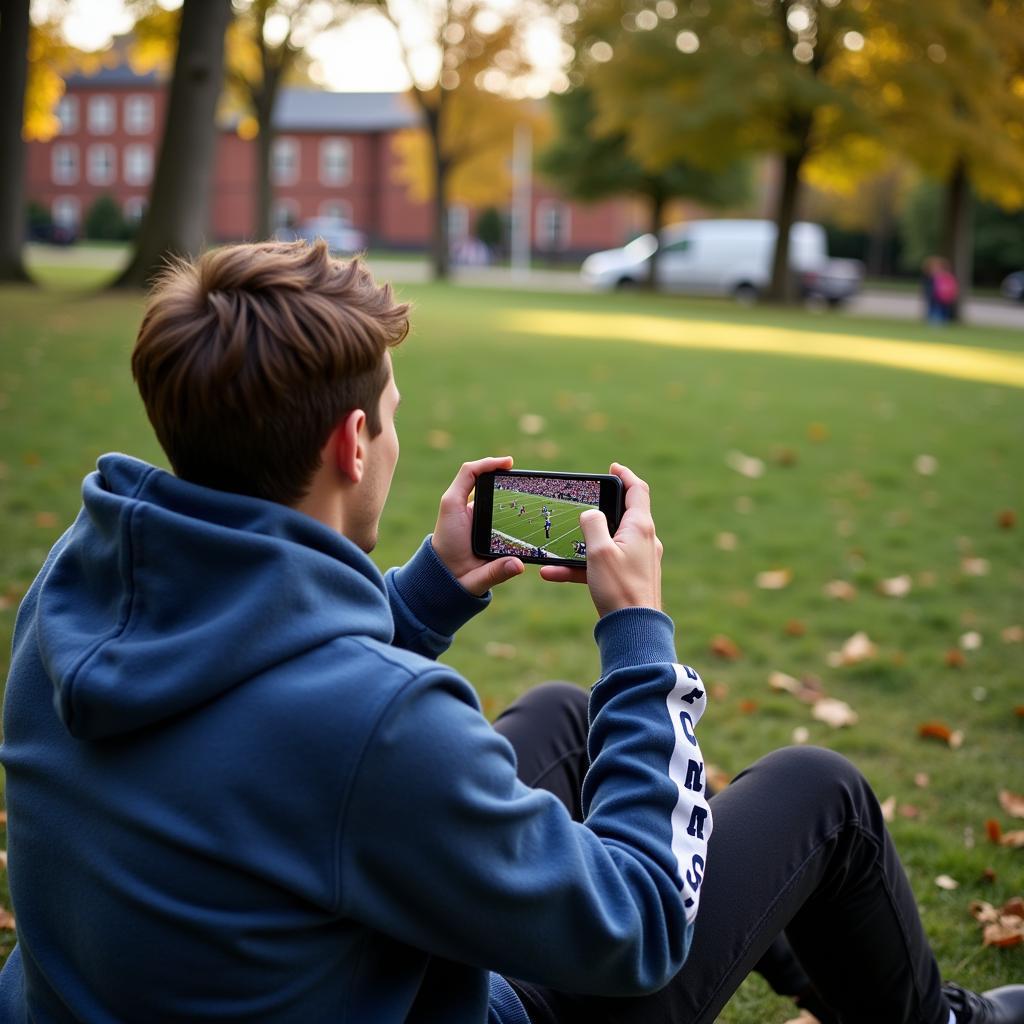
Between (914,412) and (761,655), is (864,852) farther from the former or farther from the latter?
(914,412)

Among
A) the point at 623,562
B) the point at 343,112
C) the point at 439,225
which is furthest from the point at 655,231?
the point at 343,112

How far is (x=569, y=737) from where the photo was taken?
238 cm

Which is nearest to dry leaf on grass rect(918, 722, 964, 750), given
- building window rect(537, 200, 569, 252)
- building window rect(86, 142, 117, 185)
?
building window rect(537, 200, 569, 252)

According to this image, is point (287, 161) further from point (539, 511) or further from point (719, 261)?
point (539, 511)

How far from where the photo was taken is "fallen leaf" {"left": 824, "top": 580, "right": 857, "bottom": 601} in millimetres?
5590

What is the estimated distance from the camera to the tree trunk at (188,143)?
15.2m

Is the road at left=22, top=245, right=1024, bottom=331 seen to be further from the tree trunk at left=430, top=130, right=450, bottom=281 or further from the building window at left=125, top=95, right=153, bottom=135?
the building window at left=125, top=95, right=153, bottom=135

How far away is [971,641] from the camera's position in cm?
507

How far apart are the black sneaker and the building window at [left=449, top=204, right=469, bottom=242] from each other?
66.1 meters

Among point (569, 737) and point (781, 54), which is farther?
point (781, 54)

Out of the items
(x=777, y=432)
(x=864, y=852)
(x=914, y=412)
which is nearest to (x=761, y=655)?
(x=864, y=852)

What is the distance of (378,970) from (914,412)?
1007 cm

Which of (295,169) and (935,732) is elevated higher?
(295,169)

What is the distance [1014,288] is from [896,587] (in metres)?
42.0
